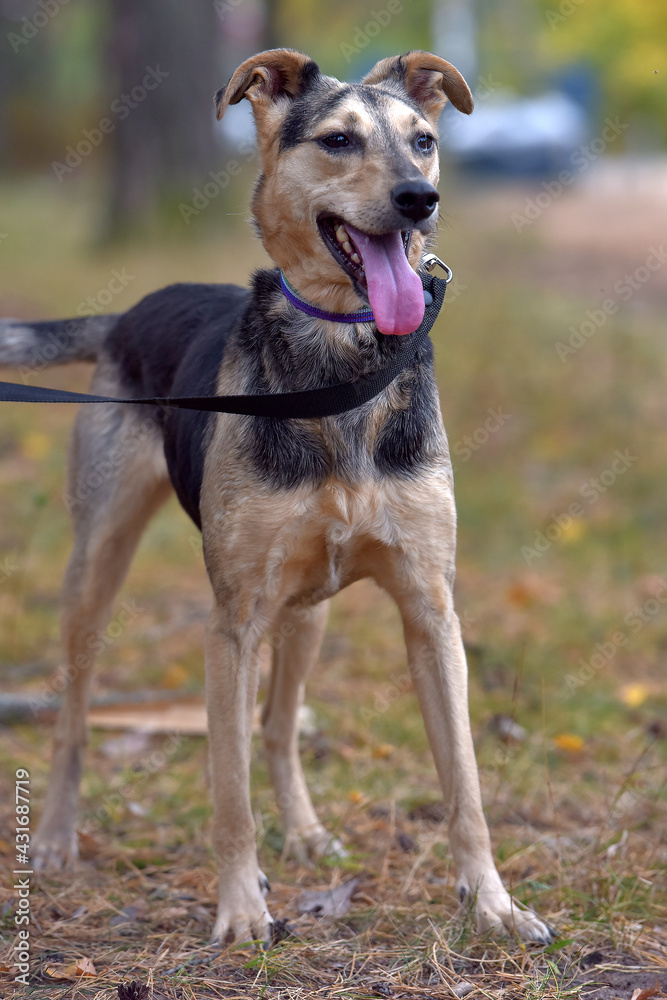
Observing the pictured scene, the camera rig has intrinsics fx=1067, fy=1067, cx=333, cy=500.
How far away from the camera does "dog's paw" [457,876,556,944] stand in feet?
10.8

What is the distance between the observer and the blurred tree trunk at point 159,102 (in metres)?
13.8

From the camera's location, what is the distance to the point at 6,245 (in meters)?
16.1

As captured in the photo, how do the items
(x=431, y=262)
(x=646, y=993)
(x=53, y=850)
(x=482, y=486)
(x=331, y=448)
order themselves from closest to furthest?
(x=646, y=993) < (x=331, y=448) < (x=431, y=262) < (x=53, y=850) < (x=482, y=486)

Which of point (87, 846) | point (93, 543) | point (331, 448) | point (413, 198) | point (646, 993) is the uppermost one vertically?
point (413, 198)

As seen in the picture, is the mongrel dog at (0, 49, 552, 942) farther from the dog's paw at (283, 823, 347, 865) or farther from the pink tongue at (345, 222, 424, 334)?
the dog's paw at (283, 823, 347, 865)

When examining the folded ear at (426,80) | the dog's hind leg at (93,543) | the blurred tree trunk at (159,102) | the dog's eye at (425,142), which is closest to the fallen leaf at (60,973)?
the dog's hind leg at (93,543)

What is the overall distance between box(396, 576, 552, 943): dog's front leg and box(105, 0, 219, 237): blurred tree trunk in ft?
38.7

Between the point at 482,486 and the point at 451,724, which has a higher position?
the point at 451,724

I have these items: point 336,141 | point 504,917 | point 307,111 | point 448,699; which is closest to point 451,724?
point 448,699

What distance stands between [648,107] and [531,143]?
16415mm

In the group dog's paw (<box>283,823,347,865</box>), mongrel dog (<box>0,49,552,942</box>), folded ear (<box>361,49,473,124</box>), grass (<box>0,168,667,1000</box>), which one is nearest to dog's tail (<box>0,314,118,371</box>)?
grass (<box>0,168,667,1000</box>)

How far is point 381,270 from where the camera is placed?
315cm

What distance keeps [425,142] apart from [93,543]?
203 centimetres

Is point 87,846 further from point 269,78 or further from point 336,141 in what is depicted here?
point 269,78
